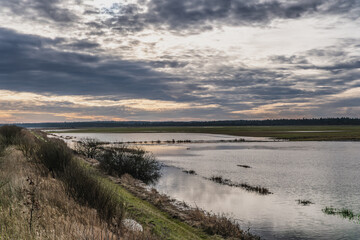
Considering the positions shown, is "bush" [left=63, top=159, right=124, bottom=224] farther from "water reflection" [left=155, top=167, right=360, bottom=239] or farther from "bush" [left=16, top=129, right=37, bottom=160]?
"water reflection" [left=155, top=167, right=360, bottom=239]

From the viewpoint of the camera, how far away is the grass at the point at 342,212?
17.0 meters

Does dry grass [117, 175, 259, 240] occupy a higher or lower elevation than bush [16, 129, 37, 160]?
lower

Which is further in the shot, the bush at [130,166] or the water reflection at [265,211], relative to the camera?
the bush at [130,166]

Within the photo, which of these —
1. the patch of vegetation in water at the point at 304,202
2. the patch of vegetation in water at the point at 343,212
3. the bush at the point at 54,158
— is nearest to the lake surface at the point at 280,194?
the patch of vegetation in water at the point at 304,202

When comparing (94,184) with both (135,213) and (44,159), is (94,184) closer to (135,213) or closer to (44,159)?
(135,213)

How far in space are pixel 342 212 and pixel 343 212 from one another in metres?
0.05

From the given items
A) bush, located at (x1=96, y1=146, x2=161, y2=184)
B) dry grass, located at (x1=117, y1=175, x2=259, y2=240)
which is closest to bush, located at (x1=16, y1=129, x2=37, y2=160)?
dry grass, located at (x1=117, y1=175, x2=259, y2=240)

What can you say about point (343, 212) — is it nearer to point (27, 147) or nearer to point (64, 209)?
point (64, 209)

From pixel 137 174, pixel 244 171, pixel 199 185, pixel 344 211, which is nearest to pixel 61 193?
pixel 344 211

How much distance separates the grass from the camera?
55.9 feet

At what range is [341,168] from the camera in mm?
34656

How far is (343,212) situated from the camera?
17.7m

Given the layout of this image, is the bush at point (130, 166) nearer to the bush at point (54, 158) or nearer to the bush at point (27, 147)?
the bush at point (27, 147)

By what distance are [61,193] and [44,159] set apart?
18.9ft
